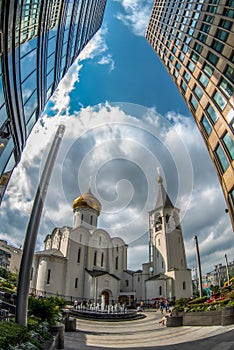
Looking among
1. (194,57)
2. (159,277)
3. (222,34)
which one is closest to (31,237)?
(222,34)

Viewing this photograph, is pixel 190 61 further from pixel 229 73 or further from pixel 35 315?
pixel 35 315

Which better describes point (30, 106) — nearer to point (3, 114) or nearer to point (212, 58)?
point (3, 114)

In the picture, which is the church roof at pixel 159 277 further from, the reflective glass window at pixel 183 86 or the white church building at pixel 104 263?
the reflective glass window at pixel 183 86

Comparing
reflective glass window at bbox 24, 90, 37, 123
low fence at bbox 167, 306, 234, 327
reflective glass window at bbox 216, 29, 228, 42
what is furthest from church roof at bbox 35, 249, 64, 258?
reflective glass window at bbox 216, 29, 228, 42

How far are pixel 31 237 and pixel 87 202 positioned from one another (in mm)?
46058

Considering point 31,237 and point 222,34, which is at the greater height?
point 222,34

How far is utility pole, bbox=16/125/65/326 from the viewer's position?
8925mm

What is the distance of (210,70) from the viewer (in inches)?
701

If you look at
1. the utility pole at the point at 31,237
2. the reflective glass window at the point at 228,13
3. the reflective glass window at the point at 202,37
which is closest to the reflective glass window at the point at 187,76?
the reflective glass window at the point at 202,37

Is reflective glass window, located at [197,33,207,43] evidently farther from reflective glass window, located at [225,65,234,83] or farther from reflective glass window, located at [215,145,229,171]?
reflective glass window, located at [215,145,229,171]

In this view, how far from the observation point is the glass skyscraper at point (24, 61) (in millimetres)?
10680

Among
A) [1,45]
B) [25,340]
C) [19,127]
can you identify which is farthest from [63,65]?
[25,340]

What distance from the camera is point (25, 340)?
21.2 feet

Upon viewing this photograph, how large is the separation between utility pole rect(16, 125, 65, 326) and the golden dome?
146 ft
